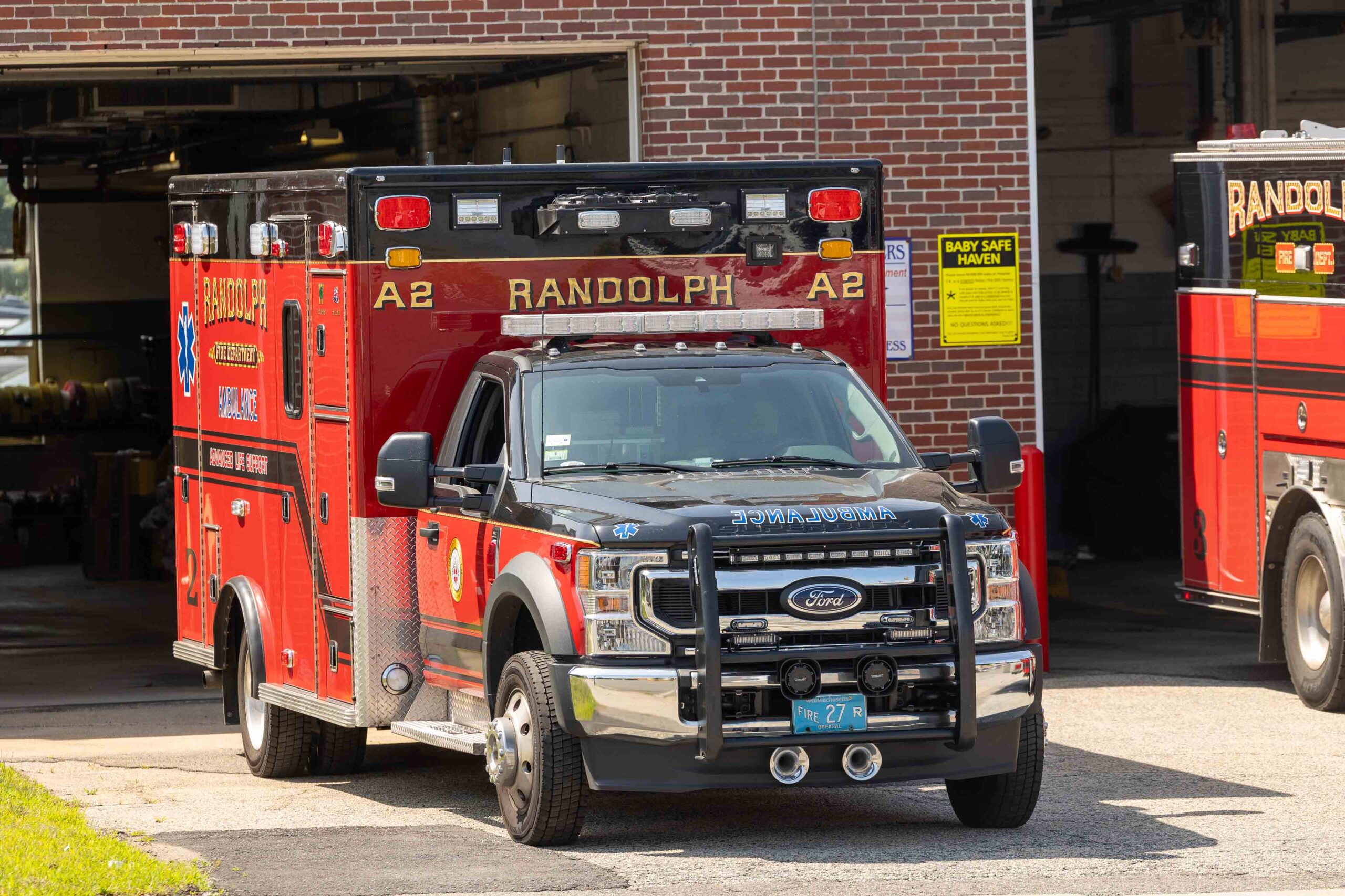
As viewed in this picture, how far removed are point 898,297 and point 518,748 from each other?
21.2 feet

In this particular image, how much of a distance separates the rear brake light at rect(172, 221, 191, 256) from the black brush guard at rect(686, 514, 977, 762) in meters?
4.82

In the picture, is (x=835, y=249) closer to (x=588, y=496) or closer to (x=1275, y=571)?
(x=588, y=496)

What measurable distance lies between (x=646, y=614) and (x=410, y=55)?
6.83 metres

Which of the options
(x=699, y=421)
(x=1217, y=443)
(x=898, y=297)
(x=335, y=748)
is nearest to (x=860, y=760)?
(x=699, y=421)

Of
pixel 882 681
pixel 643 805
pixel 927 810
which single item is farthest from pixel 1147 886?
pixel 643 805

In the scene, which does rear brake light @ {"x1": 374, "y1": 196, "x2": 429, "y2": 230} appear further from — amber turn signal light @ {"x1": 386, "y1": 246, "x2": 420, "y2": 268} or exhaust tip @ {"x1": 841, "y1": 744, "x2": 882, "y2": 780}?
exhaust tip @ {"x1": 841, "y1": 744, "x2": 882, "y2": 780}

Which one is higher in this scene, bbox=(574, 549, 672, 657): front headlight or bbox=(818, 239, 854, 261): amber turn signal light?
bbox=(818, 239, 854, 261): amber turn signal light

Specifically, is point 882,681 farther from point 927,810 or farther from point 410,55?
point 410,55

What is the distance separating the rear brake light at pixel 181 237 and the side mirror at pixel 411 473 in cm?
320

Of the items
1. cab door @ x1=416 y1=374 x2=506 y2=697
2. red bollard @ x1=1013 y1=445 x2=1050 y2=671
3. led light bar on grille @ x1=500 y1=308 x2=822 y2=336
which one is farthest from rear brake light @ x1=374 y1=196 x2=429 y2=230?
red bollard @ x1=1013 y1=445 x2=1050 y2=671

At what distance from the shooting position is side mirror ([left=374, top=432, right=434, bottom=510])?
921 cm

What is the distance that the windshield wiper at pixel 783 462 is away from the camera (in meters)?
9.43

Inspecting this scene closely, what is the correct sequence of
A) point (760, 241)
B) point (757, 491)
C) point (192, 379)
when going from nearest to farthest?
point (757, 491) < point (760, 241) < point (192, 379)

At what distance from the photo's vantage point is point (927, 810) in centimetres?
987
